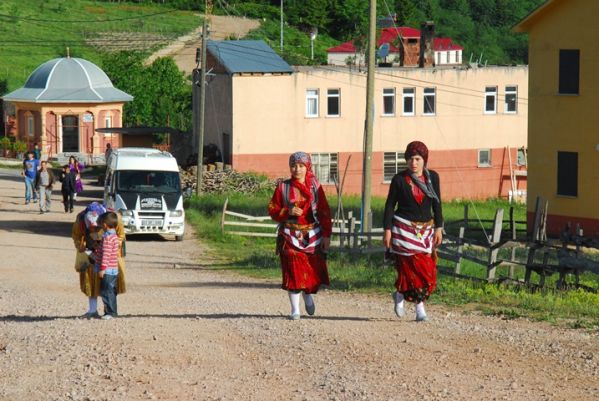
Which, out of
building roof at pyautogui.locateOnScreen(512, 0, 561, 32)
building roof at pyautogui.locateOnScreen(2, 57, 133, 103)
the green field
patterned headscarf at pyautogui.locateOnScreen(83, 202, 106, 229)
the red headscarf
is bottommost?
the green field

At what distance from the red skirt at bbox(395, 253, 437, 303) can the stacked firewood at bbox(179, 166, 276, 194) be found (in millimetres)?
33910

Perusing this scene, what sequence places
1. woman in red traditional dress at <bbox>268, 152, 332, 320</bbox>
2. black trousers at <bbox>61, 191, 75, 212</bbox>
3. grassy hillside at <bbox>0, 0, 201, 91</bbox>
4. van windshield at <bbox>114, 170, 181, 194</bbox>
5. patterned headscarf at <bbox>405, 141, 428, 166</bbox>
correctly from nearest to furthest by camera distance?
patterned headscarf at <bbox>405, 141, 428, 166</bbox> < woman in red traditional dress at <bbox>268, 152, 332, 320</bbox> < van windshield at <bbox>114, 170, 181, 194</bbox> < black trousers at <bbox>61, 191, 75, 212</bbox> < grassy hillside at <bbox>0, 0, 201, 91</bbox>

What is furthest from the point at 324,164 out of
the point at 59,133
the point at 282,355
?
the point at 282,355

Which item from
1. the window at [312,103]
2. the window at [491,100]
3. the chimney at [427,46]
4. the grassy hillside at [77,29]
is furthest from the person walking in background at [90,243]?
the grassy hillside at [77,29]

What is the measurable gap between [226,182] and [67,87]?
779 inches

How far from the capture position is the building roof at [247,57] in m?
53.1

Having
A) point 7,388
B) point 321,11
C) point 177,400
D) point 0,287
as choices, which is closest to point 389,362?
point 177,400

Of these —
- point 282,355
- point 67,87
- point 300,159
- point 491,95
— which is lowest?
point 282,355

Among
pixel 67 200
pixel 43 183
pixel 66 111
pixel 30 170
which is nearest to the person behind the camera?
pixel 43 183

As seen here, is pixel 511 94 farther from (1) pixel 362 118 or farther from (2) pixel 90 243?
(2) pixel 90 243

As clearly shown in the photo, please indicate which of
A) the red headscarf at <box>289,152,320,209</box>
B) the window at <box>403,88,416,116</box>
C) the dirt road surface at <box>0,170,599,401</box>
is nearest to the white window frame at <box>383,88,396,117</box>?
the window at <box>403,88,416,116</box>

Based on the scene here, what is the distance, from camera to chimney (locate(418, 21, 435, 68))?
188 ft

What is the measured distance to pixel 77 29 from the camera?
320ft

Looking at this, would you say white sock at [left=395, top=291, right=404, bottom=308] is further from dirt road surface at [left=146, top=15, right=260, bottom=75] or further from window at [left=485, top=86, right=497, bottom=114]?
dirt road surface at [left=146, top=15, right=260, bottom=75]
